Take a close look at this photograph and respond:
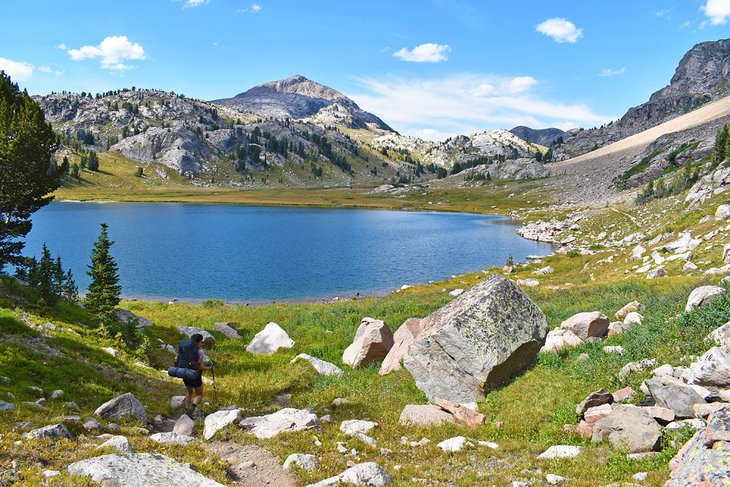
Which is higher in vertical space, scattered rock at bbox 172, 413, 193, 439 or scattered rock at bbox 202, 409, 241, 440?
scattered rock at bbox 202, 409, 241, 440

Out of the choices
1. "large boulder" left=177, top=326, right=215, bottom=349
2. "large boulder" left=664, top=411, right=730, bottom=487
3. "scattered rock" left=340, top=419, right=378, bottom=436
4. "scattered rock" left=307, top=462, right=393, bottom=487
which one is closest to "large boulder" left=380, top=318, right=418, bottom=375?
"scattered rock" left=340, top=419, right=378, bottom=436

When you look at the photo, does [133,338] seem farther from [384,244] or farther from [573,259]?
[384,244]

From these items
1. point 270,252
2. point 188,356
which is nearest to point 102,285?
point 188,356

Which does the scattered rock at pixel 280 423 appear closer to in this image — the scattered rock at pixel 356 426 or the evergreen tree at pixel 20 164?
the scattered rock at pixel 356 426

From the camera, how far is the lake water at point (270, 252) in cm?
6800

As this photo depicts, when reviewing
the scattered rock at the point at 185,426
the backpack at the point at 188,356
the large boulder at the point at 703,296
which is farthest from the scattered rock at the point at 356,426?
the large boulder at the point at 703,296

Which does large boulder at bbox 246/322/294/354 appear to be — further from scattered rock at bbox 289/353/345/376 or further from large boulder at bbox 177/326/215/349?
scattered rock at bbox 289/353/345/376

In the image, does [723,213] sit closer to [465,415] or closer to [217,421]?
[465,415]

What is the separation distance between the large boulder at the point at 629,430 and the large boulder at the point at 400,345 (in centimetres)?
986

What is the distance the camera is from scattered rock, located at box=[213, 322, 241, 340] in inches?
1284

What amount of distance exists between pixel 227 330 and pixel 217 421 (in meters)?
18.8

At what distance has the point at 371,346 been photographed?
79.7 ft

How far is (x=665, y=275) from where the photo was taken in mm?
38969

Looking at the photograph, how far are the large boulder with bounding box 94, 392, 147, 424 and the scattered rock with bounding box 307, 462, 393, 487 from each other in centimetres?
810
